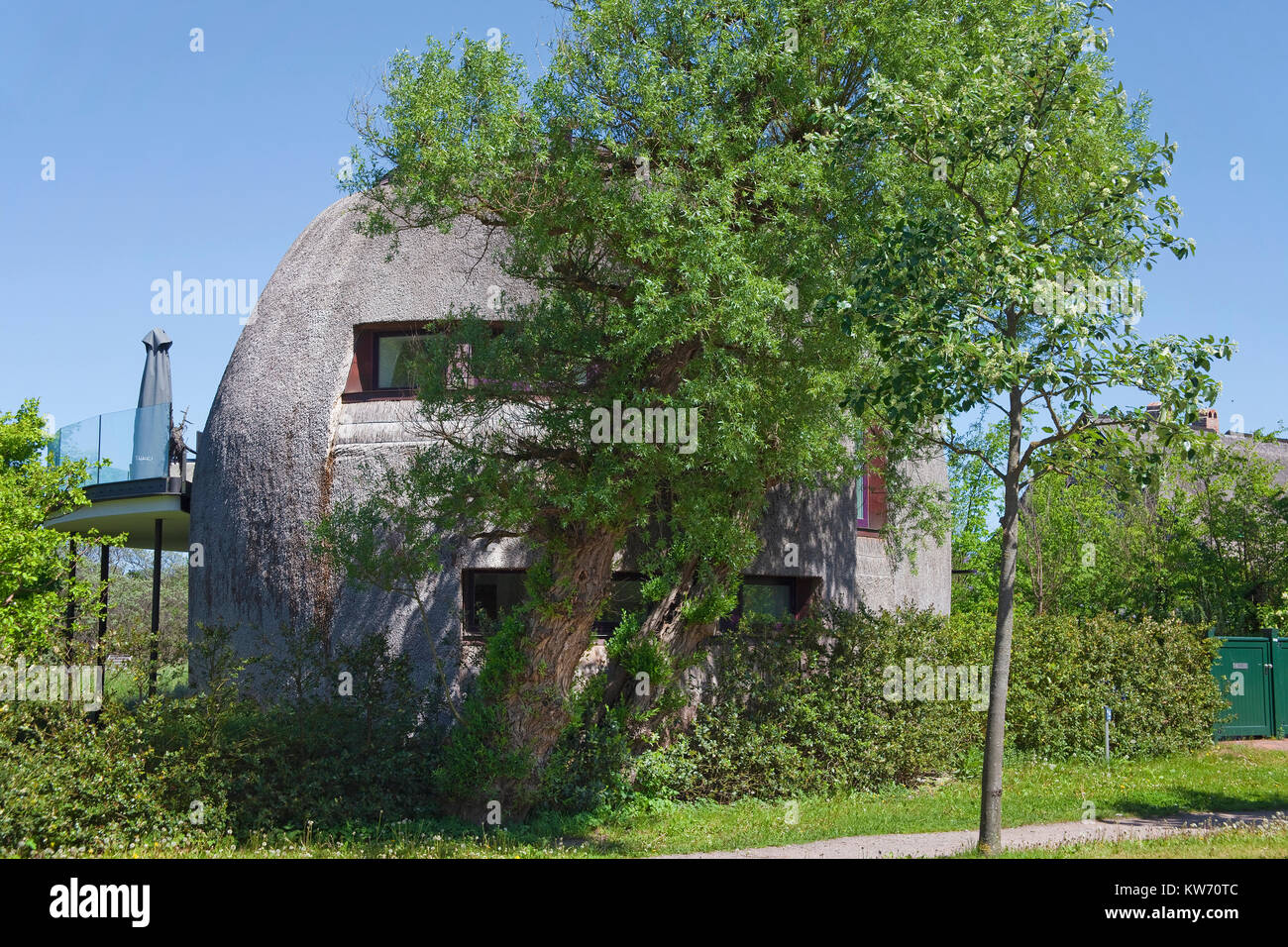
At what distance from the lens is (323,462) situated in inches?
620

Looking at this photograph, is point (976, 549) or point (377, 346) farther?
point (976, 549)

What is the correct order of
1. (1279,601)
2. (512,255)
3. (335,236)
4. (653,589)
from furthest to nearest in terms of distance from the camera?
(1279,601), (335,236), (653,589), (512,255)

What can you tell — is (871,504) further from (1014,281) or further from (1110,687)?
(1014,281)

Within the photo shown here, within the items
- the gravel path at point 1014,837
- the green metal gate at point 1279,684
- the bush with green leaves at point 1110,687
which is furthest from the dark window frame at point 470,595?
the green metal gate at point 1279,684

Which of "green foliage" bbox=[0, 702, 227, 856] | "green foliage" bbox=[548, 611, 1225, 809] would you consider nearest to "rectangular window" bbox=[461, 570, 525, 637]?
"green foliage" bbox=[548, 611, 1225, 809]

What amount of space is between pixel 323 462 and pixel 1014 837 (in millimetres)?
10342

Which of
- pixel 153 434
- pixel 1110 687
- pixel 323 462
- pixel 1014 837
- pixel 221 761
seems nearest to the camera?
pixel 221 761

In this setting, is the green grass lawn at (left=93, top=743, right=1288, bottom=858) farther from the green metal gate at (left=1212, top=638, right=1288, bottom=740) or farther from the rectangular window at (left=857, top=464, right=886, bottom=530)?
the rectangular window at (left=857, top=464, right=886, bottom=530)

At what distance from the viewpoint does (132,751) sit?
37.0ft

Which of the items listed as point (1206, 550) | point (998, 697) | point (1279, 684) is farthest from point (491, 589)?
point (1206, 550)

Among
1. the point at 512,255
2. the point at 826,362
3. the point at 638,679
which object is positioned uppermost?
the point at 512,255
